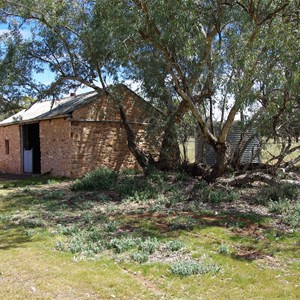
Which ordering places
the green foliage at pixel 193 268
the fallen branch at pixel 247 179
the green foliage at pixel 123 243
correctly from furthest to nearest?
the fallen branch at pixel 247 179 → the green foliage at pixel 123 243 → the green foliage at pixel 193 268

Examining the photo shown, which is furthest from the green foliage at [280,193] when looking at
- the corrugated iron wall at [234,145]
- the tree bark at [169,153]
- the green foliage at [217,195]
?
the tree bark at [169,153]

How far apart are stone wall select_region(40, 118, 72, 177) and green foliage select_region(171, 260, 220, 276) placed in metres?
11.6

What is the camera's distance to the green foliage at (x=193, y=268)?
4.86 metres

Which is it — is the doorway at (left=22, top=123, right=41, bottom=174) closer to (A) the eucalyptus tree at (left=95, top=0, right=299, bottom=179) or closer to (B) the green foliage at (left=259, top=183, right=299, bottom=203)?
(A) the eucalyptus tree at (left=95, top=0, right=299, bottom=179)

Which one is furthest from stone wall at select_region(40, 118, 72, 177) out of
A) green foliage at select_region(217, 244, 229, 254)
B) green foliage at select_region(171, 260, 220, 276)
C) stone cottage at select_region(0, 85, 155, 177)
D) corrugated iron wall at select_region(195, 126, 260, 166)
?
green foliage at select_region(171, 260, 220, 276)

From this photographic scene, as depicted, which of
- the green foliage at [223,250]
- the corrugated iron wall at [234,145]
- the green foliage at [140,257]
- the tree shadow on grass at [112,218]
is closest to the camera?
the green foliage at [140,257]

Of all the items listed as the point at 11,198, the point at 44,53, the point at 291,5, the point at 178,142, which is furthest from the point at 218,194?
the point at 44,53

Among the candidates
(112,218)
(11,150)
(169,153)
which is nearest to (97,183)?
(169,153)

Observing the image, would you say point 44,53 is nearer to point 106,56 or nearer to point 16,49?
point 16,49

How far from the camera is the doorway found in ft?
64.8

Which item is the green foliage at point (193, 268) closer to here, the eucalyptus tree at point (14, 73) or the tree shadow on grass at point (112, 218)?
Answer: the tree shadow on grass at point (112, 218)

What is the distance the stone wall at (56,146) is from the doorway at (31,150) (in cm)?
191

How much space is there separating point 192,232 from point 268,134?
5769mm

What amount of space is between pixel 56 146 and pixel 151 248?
12028mm
